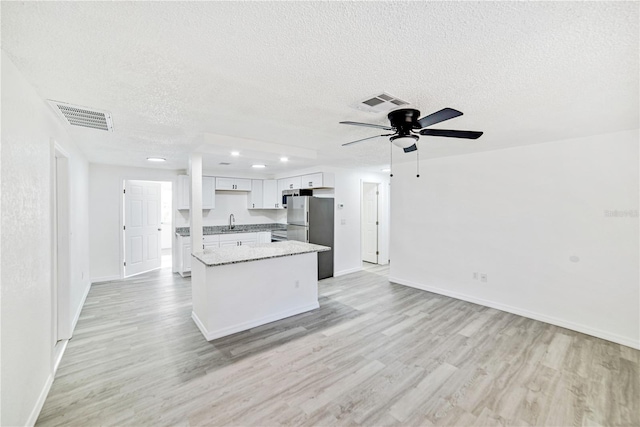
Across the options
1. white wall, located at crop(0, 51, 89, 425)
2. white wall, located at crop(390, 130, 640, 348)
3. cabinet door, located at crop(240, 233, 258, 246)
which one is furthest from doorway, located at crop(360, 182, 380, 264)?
white wall, located at crop(0, 51, 89, 425)

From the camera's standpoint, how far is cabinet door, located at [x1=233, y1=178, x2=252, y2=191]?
6.41 m

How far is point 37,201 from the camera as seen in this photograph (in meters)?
1.89

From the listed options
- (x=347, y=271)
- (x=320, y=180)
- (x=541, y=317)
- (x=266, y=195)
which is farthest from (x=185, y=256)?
(x=541, y=317)

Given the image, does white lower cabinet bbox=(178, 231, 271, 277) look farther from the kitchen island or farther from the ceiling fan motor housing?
the ceiling fan motor housing

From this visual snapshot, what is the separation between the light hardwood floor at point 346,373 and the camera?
1915 mm

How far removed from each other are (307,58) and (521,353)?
11.0ft

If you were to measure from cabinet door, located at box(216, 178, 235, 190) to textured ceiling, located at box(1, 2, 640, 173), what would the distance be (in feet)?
11.8

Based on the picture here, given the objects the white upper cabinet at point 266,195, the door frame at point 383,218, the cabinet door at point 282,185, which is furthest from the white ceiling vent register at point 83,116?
the door frame at point 383,218

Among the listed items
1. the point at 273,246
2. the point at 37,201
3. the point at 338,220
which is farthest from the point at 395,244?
the point at 37,201

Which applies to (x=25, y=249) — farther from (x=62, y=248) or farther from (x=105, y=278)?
(x=105, y=278)

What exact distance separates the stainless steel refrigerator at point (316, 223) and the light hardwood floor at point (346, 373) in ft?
5.79

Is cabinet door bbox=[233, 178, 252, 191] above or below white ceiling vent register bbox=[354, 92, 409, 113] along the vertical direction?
below

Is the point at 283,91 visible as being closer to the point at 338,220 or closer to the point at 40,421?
the point at 40,421

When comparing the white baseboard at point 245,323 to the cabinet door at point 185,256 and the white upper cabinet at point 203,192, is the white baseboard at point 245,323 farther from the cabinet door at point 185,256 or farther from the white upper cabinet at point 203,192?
the white upper cabinet at point 203,192
